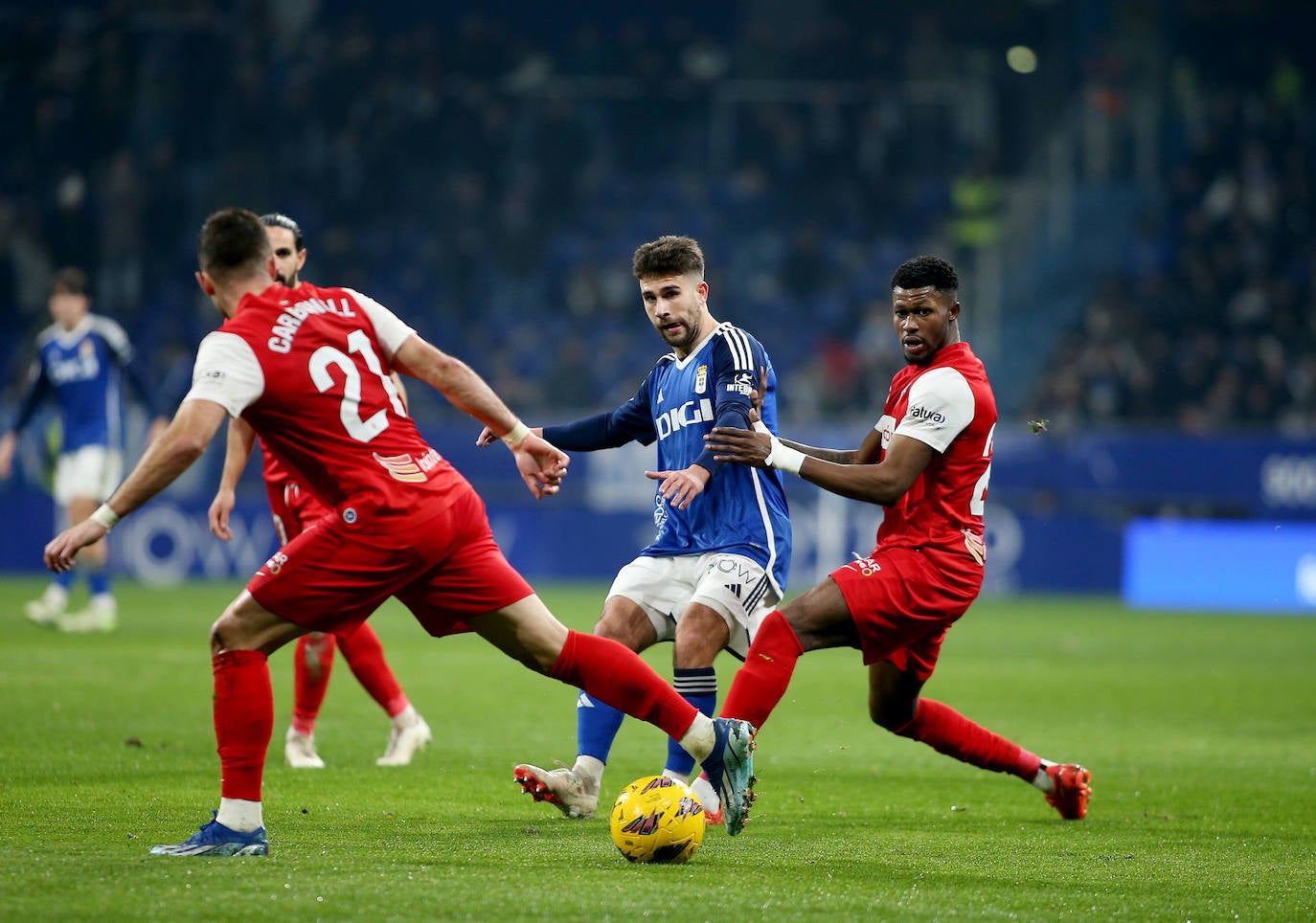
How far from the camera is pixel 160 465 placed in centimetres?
484

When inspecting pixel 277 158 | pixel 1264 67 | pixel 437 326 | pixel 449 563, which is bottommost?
pixel 449 563

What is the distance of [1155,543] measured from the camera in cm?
2095

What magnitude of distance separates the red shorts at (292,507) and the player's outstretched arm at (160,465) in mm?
1968

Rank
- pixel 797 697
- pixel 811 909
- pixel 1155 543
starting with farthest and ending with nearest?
1. pixel 1155 543
2. pixel 797 697
3. pixel 811 909

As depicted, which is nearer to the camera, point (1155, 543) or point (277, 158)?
point (1155, 543)

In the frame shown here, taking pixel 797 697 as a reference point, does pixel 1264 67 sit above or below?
above

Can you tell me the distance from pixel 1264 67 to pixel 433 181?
45.4ft

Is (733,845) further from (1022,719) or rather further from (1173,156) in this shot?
(1173,156)

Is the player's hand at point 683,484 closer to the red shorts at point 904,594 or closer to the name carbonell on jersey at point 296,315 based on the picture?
the red shorts at point 904,594

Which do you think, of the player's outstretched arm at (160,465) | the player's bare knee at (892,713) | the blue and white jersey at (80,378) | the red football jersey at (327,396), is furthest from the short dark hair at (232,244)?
the blue and white jersey at (80,378)

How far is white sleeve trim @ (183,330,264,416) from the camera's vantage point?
4945 mm

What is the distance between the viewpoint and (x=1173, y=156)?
2528 cm

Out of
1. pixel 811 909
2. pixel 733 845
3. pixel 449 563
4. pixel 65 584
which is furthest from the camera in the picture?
pixel 65 584

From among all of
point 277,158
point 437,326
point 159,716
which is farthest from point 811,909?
point 277,158
